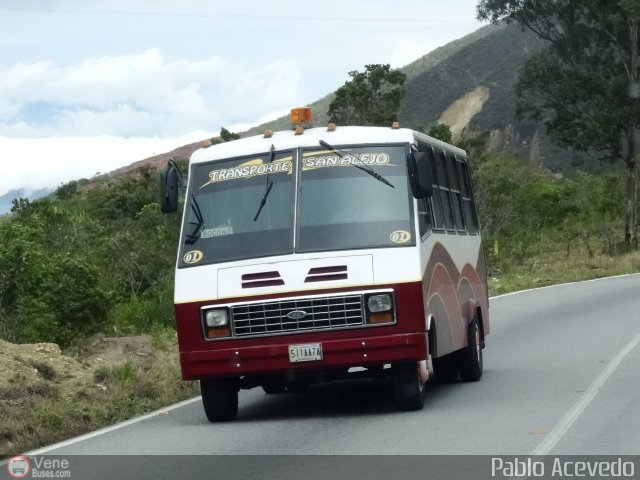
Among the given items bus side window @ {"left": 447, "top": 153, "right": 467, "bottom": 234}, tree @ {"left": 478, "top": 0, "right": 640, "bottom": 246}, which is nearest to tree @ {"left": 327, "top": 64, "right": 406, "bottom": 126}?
tree @ {"left": 478, "top": 0, "right": 640, "bottom": 246}

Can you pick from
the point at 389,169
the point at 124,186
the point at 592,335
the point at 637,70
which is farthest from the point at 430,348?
Result: the point at 124,186

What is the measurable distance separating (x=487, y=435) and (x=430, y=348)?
6.84 feet

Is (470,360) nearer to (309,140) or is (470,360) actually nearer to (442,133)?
(309,140)

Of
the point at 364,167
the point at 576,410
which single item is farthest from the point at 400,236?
the point at 576,410

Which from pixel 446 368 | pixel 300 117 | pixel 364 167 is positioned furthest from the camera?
pixel 446 368

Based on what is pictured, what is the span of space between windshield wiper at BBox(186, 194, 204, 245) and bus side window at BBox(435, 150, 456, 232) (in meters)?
2.70

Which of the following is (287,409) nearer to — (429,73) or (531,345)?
(531,345)

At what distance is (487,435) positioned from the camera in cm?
1020

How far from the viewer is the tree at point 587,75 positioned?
147ft

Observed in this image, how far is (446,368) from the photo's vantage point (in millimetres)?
14695

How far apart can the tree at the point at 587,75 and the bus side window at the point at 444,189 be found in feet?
101

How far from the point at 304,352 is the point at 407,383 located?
1.01 m

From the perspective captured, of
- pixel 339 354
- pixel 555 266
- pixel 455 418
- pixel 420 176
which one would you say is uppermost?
pixel 420 176

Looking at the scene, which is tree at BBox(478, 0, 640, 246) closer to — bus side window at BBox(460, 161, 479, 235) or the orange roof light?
bus side window at BBox(460, 161, 479, 235)
